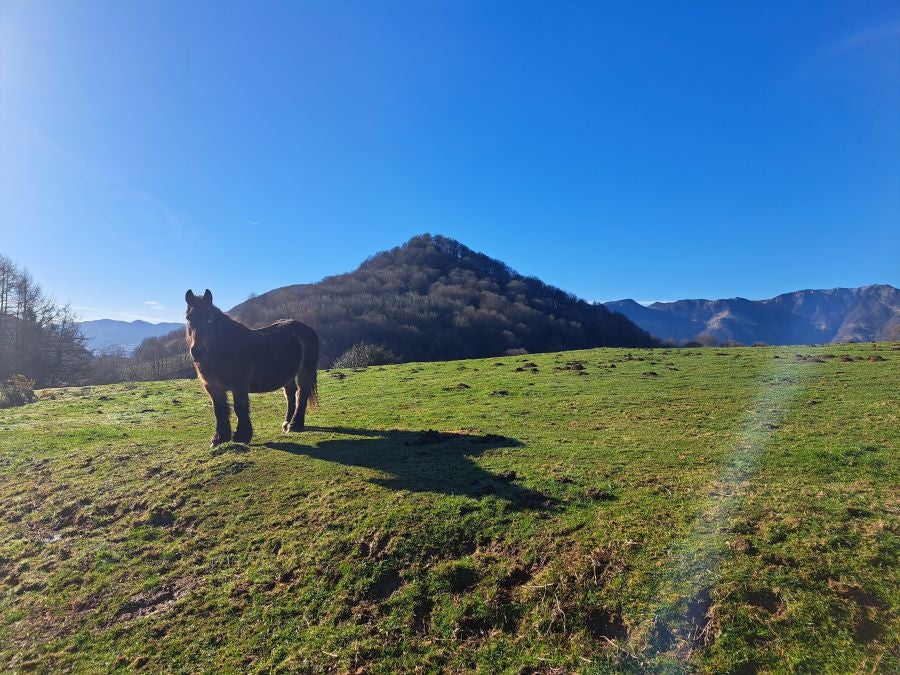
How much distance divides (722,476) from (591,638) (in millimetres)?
3578

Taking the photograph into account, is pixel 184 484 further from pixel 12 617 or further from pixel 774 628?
pixel 774 628

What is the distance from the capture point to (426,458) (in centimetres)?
795

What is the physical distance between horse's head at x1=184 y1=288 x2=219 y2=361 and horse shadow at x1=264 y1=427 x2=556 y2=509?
101 inches

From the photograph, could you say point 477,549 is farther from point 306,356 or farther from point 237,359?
point 306,356

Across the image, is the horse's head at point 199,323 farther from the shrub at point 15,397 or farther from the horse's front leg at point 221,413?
the shrub at point 15,397

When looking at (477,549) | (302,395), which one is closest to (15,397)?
(302,395)

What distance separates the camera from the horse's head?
910 centimetres

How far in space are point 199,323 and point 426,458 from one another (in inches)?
226

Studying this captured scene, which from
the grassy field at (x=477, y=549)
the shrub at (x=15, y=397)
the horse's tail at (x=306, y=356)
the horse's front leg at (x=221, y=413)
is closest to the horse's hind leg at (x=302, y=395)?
the horse's tail at (x=306, y=356)

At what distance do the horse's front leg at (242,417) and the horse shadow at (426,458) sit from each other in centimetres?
73

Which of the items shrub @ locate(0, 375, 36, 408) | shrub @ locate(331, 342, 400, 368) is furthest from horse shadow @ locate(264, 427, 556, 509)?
shrub @ locate(331, 342, 400, 368)

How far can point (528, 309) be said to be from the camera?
11812 cm

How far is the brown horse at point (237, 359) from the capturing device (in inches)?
368

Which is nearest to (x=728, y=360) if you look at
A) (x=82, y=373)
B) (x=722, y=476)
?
(x=722, y=476)
